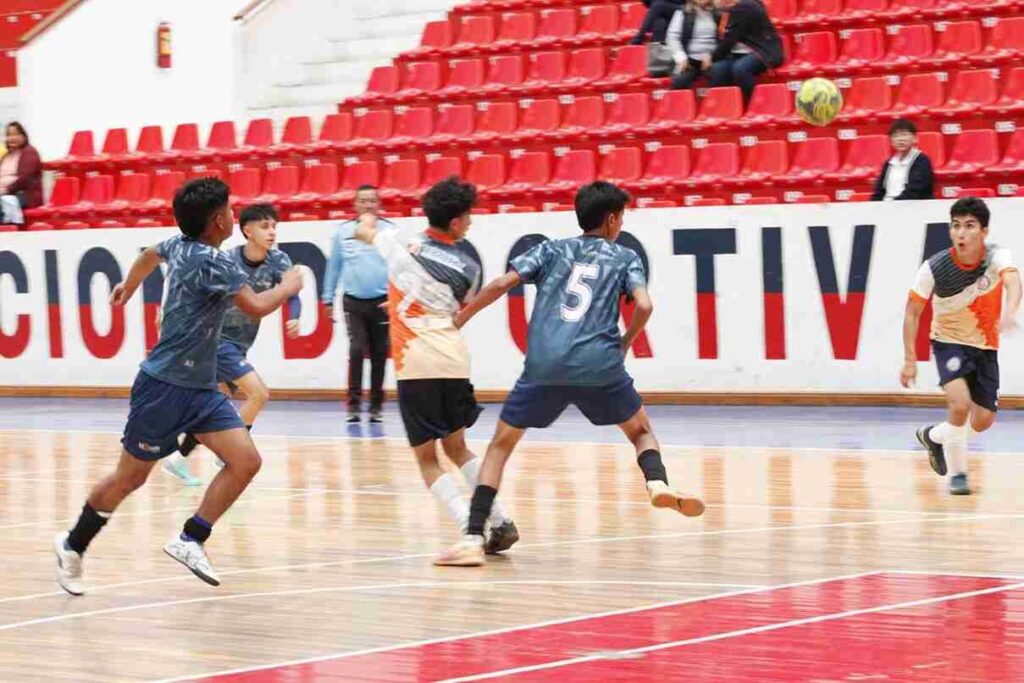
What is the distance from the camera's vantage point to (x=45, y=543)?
1045 cm

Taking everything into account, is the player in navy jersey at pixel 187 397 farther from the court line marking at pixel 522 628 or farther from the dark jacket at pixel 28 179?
the dark jacket at pixel 28 179

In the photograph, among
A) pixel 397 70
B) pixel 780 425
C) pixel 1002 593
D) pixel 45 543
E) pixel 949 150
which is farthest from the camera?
pixel 397 70

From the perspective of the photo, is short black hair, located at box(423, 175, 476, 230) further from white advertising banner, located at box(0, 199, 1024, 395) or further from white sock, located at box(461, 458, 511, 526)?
white advertising banner, located at box(0, 199, 1024, 395)

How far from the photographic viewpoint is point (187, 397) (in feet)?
28.3

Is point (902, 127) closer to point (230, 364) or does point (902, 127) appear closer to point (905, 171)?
point (905, 171)

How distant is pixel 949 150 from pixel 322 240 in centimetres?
624

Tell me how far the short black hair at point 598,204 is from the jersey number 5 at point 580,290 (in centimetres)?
22

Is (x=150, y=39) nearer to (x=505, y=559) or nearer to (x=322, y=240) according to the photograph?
(x=322, y=240)

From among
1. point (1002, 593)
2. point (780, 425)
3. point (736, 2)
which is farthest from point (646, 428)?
point (736, 2)

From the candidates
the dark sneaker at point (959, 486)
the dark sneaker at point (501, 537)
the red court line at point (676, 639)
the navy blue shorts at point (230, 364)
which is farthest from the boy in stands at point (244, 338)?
the red court line at point (676, 639)

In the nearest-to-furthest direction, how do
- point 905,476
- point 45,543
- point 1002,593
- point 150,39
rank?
point 1002,593 → point 45,543 → point 905,476 → point 150,39

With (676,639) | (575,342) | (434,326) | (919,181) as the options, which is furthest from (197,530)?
(919,181)

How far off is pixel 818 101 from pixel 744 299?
234cm

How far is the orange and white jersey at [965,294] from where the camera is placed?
11344mm
